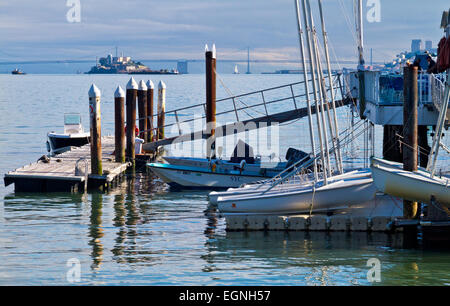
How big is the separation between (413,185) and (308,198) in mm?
3322

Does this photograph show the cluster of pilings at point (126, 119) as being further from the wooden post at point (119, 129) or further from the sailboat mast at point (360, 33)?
the sailboat mast at point (360, 33)

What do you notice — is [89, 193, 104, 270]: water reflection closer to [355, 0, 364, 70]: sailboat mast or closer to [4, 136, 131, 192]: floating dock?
[4, 136, 131, 192]: floating dock

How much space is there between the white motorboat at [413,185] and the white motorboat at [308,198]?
1.79 meters

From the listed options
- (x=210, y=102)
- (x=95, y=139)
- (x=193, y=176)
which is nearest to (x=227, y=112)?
(x=210, y=102)

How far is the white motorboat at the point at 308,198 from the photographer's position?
2088cm

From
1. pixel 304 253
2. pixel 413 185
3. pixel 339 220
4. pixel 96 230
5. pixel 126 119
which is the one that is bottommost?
pixel 304 253

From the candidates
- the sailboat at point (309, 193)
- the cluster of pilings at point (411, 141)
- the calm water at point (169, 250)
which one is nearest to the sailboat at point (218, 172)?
the calm water at point (169, 250)

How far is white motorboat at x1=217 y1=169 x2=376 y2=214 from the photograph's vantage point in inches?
822

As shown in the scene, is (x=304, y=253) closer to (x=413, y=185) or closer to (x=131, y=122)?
(x=413, y=185)

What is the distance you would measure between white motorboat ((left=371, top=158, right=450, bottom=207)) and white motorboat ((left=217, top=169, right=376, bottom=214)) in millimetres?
1785

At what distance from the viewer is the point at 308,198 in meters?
21.0

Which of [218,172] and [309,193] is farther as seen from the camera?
[218,172]

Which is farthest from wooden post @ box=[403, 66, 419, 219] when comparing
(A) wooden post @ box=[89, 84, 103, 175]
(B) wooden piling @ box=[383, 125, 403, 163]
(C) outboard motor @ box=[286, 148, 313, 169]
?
(A) wooden post @ box=[89, 84, 103, 175]
